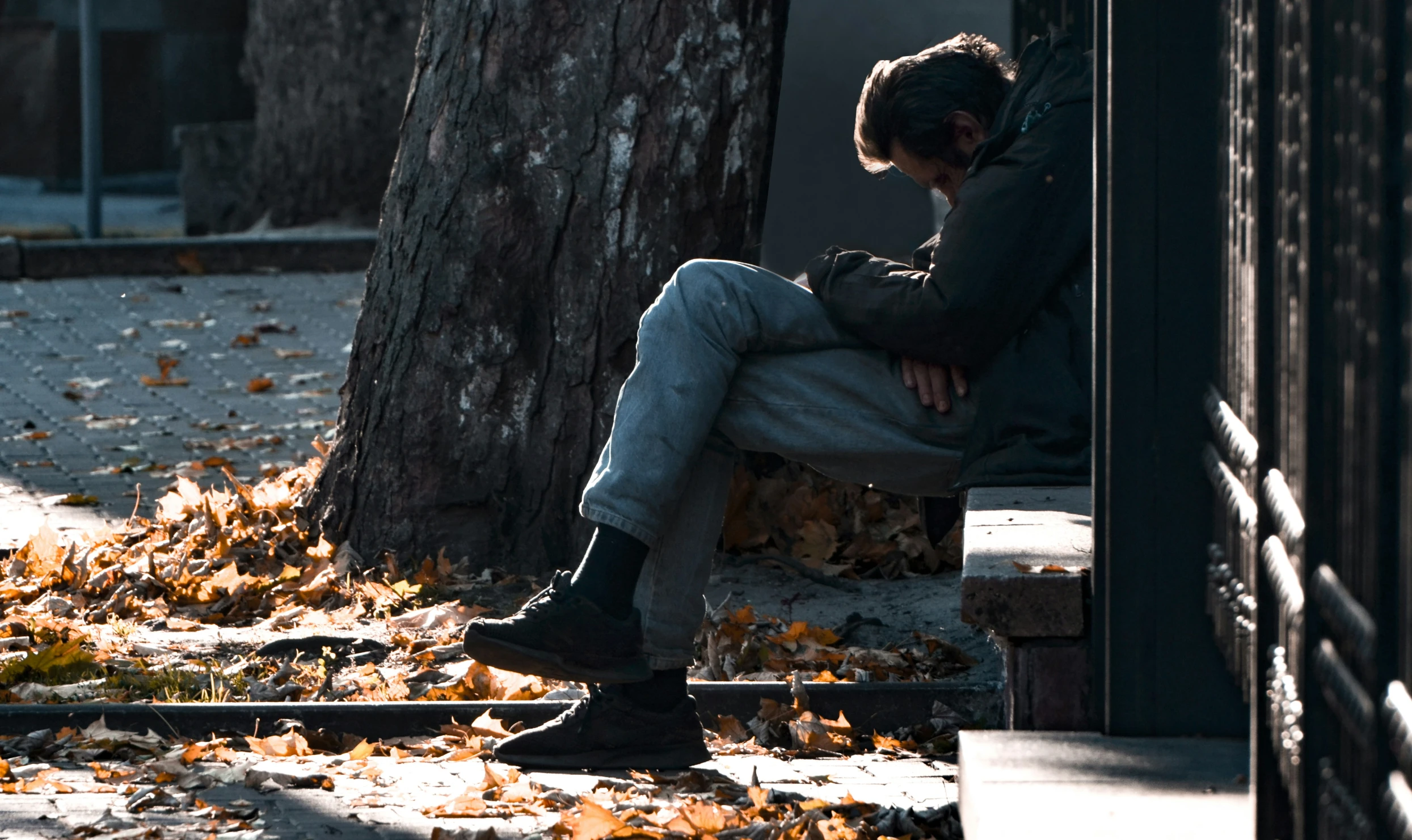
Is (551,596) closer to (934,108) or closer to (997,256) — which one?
(997,256)

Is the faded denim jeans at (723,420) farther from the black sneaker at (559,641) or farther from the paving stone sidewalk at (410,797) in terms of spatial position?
the paving stone sidewalk at (410,797)

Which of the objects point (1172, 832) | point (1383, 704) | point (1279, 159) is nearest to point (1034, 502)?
point (1172, 832)

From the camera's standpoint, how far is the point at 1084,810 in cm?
235

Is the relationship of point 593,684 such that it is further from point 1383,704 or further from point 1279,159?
point 1383,704

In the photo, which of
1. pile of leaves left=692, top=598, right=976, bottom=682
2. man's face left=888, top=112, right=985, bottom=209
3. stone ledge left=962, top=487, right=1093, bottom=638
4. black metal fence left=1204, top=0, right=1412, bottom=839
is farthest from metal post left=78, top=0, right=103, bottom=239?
black metal fence left=1204, top=0, right=1412, bottom=839

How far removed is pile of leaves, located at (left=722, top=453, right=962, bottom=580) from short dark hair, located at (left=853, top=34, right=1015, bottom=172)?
1.41m

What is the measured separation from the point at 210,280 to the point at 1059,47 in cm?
846

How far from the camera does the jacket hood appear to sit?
10.8ft

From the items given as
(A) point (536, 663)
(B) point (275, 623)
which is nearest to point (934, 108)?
(A) point (536, 663)

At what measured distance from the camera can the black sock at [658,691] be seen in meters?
3.23

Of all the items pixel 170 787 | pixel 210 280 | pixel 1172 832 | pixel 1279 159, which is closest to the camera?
pixel 1279 159

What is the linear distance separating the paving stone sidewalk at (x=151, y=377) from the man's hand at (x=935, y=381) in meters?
2.88

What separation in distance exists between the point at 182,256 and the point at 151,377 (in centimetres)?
350

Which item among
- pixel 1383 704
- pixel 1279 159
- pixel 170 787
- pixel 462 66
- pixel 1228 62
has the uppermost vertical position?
pixel 462 66
